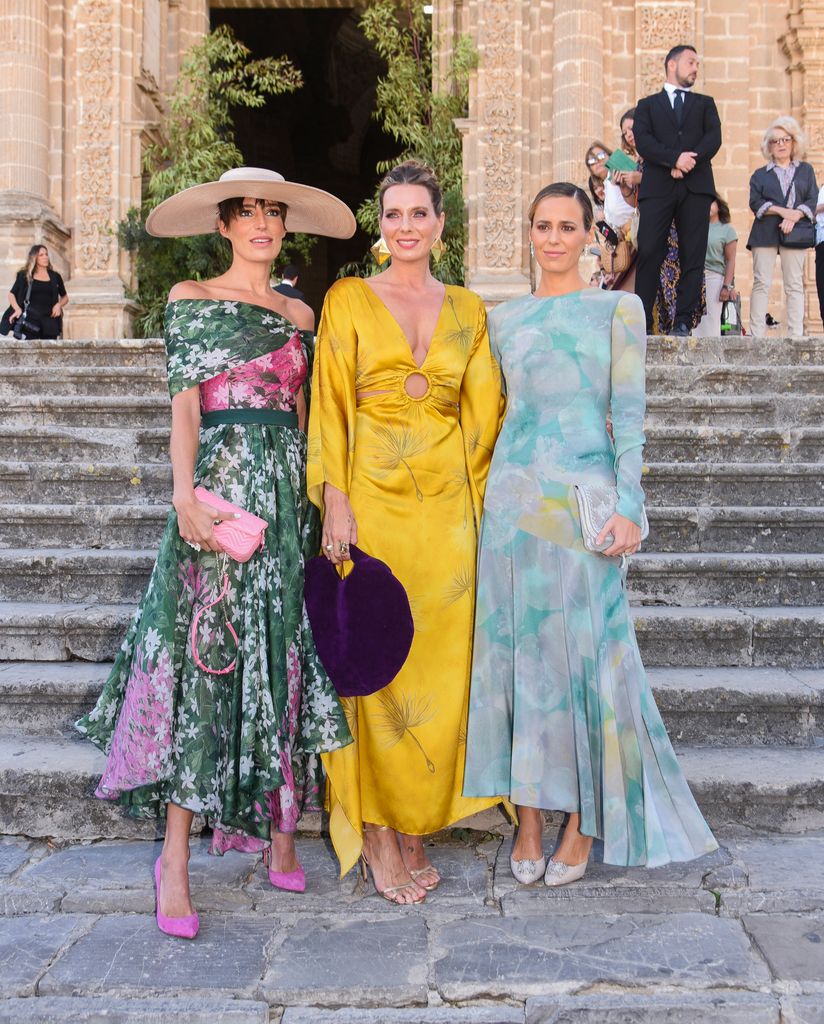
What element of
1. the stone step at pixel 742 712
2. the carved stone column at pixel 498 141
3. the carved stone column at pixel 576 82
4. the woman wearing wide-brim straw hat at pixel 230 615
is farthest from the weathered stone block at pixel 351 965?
the carved stone column at pixel 576 82

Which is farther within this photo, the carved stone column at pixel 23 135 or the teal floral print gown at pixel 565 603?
the carved stone column at pixel 23 135

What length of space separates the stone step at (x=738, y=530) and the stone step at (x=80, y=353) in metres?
3.82

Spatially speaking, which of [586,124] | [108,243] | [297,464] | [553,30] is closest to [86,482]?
[297,464]

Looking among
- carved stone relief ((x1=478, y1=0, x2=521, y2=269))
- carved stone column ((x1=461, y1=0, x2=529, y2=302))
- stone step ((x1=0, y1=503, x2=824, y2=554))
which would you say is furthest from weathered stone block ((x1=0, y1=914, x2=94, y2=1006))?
carved stone relief ((x1=478, y1=0, x2=521, y2=269))

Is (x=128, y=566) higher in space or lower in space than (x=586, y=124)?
lower

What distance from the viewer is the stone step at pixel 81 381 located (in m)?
6.39

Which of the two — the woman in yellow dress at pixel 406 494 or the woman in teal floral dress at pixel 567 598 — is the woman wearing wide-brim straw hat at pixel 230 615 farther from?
the woman in teal floral dress at pixel 567 598

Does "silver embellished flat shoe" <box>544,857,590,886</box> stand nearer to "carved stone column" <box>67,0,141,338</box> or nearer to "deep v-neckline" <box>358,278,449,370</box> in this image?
"deep v-neckline" <box>358,278,449,370</box>

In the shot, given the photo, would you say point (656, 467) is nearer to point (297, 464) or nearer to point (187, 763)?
point (297, 464)

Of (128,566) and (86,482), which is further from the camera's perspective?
(86,482)

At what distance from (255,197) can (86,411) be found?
10.8 ft

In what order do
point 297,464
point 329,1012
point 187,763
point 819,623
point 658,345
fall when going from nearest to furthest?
point 329,1012
point 187,763
point 297,464
point 819,623
point 658,345

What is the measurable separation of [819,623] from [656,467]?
1.32m

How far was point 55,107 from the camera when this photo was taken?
12.0 metres
